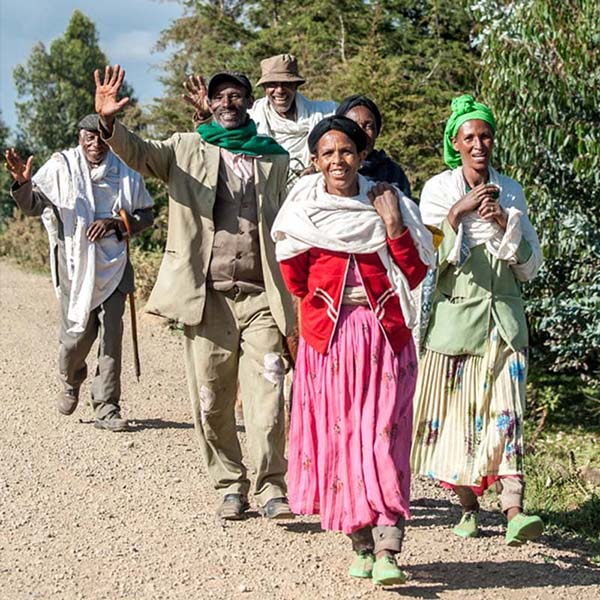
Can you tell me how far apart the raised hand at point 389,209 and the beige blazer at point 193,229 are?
1.06 meters

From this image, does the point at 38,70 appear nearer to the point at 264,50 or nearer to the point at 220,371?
the point at 264,50

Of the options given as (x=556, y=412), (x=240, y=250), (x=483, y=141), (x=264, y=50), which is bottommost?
(x=556, y=412)

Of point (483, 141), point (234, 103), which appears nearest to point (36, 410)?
point (234, 103)

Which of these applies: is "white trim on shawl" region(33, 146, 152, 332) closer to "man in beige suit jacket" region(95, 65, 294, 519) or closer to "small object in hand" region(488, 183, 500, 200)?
"man in beige suit jacket" region(95, 65, 294, 519)

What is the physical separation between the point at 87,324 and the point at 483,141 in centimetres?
372

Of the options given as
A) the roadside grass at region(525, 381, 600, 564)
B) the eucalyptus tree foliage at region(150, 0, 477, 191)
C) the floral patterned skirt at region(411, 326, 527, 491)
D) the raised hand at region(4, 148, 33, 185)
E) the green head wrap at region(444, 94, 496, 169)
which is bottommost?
the roadside grass at region(525, 381, 600, 564)

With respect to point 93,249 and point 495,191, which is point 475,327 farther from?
point 93,249

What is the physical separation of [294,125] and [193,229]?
173 cm

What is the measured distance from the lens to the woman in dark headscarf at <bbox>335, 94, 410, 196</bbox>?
18.8 feet

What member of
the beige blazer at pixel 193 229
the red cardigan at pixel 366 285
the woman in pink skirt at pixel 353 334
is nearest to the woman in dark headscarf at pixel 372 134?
the beige blazer at pixel 193 229

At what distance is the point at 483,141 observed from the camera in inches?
222

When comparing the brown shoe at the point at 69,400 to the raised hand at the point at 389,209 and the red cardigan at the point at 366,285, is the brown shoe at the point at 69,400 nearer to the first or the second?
the red cardigan at the point at 366,285

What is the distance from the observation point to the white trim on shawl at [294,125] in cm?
722

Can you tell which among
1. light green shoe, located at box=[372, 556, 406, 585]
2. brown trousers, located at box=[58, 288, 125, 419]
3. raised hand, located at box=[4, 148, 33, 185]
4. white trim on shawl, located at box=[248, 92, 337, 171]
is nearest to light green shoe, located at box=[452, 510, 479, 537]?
light green shoe, located at box=[372, 556, 406, 585]
